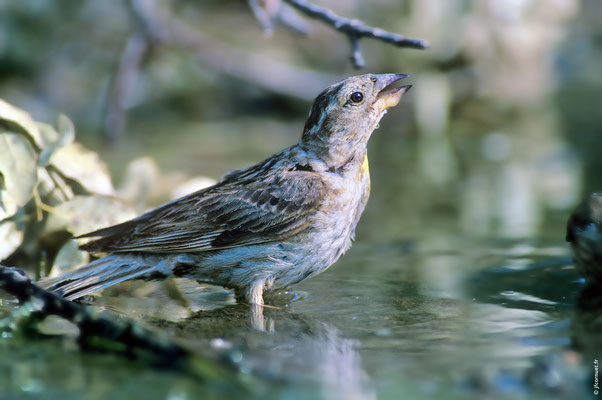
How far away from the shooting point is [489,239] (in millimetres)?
5316

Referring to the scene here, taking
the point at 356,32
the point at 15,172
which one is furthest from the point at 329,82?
the point at 15,172

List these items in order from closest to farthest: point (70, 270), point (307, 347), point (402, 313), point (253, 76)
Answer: point (307, 347), point (402, 313), point (70, 270), point (253, 76)

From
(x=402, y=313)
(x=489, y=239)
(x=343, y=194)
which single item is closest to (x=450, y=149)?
(x=489, y=239)

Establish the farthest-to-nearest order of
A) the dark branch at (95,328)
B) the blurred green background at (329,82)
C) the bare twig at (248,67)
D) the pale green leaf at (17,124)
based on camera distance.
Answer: the bare twig at (248,67)
the blurred green background at (329,82)
the pale green leaf at (17,124)
the dark branch at (95,328)

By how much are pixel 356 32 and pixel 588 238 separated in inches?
70.7

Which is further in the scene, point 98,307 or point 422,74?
point 422,74

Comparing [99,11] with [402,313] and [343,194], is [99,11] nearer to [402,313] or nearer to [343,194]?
[343,194]

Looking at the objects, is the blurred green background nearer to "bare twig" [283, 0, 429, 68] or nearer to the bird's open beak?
the bird's open beak

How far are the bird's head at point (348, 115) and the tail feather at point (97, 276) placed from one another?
126 cm

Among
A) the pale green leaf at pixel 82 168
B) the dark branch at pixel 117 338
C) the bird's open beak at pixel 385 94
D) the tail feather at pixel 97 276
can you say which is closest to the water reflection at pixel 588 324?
the dark branch at pixel 117 338

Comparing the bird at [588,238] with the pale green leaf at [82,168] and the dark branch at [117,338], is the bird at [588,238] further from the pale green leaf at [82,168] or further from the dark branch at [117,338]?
the pale green leaf at [82,168]

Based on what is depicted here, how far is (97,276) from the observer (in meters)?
3.98

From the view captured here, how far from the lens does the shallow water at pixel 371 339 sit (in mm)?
2533

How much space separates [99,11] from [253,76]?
11.8ft
